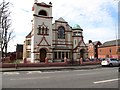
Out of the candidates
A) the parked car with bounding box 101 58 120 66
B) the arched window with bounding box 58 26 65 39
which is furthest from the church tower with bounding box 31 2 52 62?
the parked car with bounding box 101 58 120 66

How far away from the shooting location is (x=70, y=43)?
5353 centimetres

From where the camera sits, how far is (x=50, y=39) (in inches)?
1962

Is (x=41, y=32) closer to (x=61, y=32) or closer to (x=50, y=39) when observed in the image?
(x=50, y=39)

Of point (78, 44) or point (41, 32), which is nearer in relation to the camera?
point (41, 32)

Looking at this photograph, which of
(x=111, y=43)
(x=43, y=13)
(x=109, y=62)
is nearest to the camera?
(x=109, y=62)

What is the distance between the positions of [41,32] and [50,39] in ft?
8.82

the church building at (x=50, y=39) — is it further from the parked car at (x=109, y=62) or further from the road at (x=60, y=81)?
the road at (x=60, y=81)

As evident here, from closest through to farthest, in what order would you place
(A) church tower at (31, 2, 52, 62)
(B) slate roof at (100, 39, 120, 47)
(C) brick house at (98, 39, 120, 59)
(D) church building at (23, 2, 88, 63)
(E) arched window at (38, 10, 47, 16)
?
(A) church tower at (31, 2, 52, 62), (D) church building at (23, 2, 88, 63), (E) arched window at (38, 10, 47, 16), (C) brick house at (98, 39, 120, 59), (B) slate roof at (100, 39, 120, 47)

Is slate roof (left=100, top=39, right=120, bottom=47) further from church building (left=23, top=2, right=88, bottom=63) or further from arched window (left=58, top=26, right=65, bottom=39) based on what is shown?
arched window (left=58, top=26, right=65, bottom=39)

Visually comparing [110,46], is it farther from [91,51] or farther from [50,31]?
[50,31]

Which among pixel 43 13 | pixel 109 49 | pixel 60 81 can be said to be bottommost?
pixel 60 81

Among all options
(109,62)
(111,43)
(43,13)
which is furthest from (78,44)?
(111,43)

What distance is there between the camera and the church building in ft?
157

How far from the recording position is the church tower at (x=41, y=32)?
47.5m
